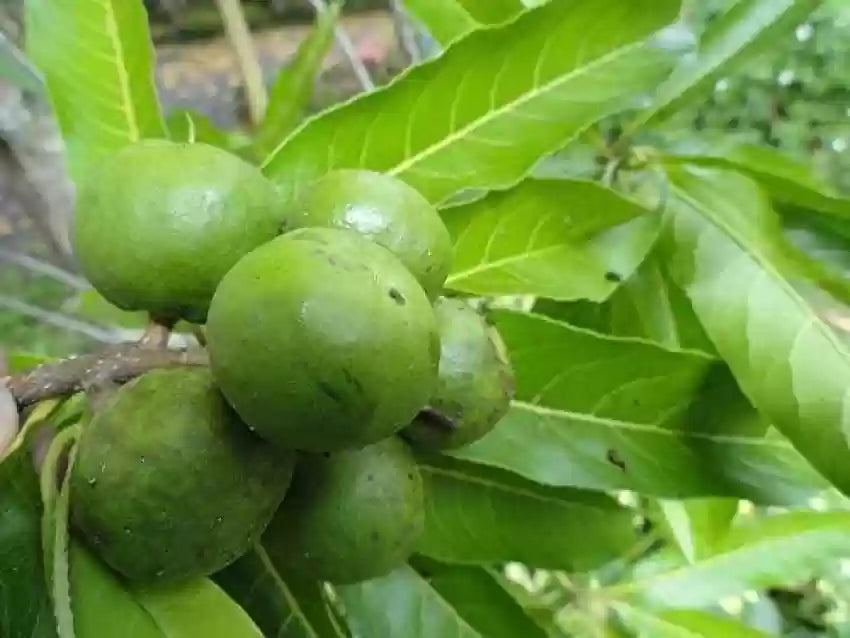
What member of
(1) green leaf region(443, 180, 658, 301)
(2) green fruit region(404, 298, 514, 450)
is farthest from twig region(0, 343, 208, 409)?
(1) green leaf region(443, 180, 658, 301)

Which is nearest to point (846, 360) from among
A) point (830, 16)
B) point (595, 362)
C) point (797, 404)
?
point (797, 404)

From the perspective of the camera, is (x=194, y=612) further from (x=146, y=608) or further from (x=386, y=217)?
(x=386, y=217)

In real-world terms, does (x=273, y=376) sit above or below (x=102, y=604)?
above

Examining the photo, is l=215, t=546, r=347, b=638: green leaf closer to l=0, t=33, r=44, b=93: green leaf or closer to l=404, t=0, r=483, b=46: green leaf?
l=404, t=0, r=483, b=46: green leaf

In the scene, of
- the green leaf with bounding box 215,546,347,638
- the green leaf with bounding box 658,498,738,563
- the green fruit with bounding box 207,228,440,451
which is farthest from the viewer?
the green leaf with bounding box 658,498,738,563

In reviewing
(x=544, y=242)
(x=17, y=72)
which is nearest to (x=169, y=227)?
(x=544, y=242)
